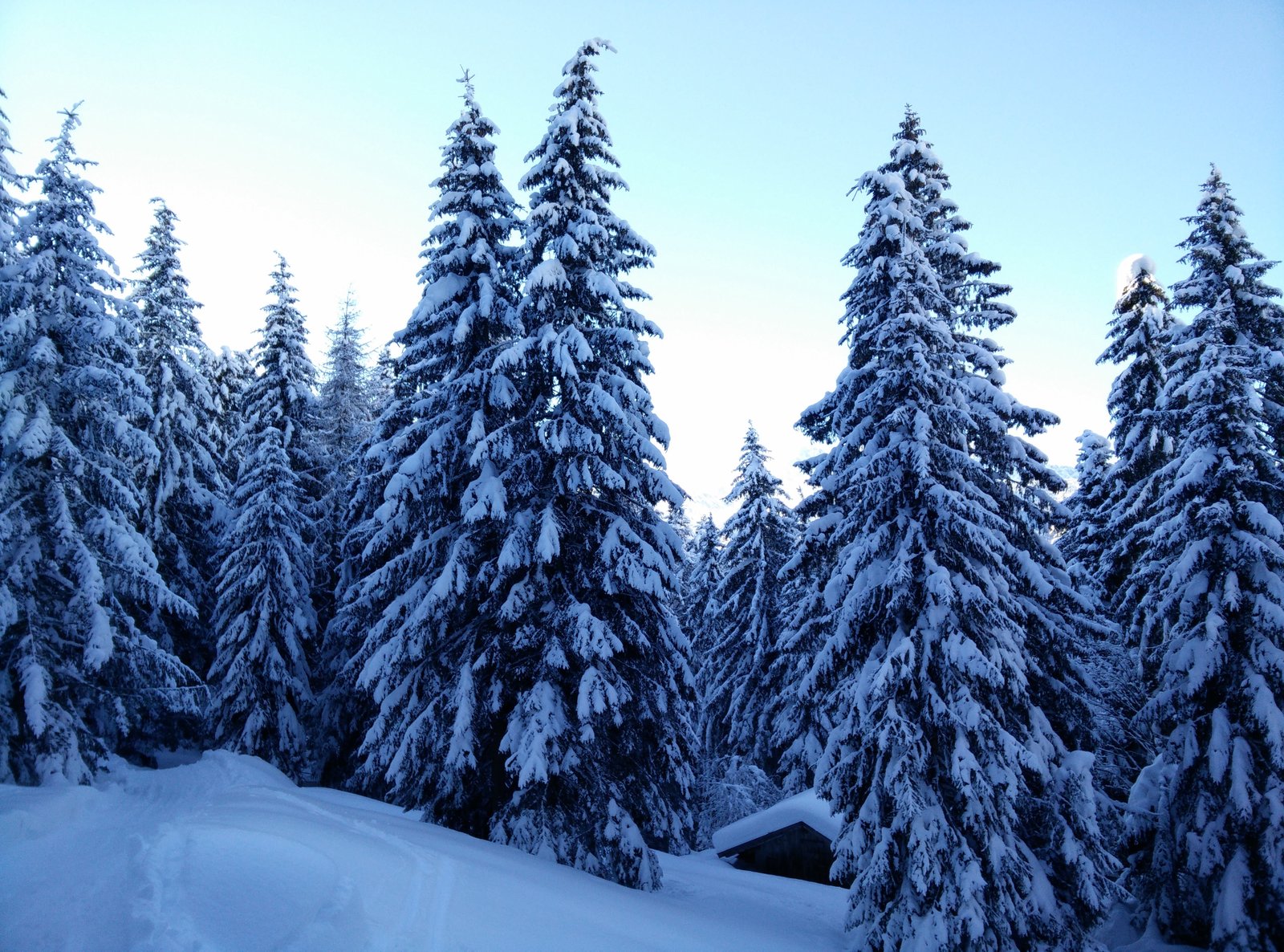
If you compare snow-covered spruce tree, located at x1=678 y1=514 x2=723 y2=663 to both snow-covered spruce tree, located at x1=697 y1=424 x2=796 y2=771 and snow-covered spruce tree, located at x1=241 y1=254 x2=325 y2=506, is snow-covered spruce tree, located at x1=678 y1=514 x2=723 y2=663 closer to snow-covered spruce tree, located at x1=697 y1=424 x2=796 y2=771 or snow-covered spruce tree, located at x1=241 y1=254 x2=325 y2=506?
snow-covered spruce tree, located at x1=697 y1=424 x2=796 y2=771

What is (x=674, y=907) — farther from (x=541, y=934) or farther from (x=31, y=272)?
(x=31, y=272)

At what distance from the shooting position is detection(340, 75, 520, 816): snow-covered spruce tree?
13.4 m

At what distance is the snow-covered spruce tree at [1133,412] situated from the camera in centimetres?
2189

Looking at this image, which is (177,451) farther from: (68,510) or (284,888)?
(284,888)

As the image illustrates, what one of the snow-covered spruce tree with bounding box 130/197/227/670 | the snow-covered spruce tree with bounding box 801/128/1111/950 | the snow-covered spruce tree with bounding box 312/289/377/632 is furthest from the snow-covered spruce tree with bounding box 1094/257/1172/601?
the snow-covered spruce tree with bounding box 130/197/227/670

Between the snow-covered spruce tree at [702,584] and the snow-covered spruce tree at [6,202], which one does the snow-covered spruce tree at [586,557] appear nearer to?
the snow-covered spruce tree at [6,202]

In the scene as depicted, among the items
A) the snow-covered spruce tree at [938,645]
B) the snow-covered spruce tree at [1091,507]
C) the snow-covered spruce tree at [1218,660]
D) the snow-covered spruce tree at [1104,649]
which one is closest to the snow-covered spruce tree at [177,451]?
the snow-covered spruce tree at [938,645]

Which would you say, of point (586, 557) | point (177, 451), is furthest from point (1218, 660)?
point (177, 451)

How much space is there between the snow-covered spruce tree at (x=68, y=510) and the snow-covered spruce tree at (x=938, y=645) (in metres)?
15.0

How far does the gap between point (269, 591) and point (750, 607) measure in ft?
59.8

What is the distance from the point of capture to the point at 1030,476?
14883mm

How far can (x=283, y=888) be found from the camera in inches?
304

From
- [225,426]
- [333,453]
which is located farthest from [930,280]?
[225,426]

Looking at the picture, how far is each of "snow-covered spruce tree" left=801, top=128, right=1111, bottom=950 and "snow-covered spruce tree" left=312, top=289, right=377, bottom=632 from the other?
63.2ft
